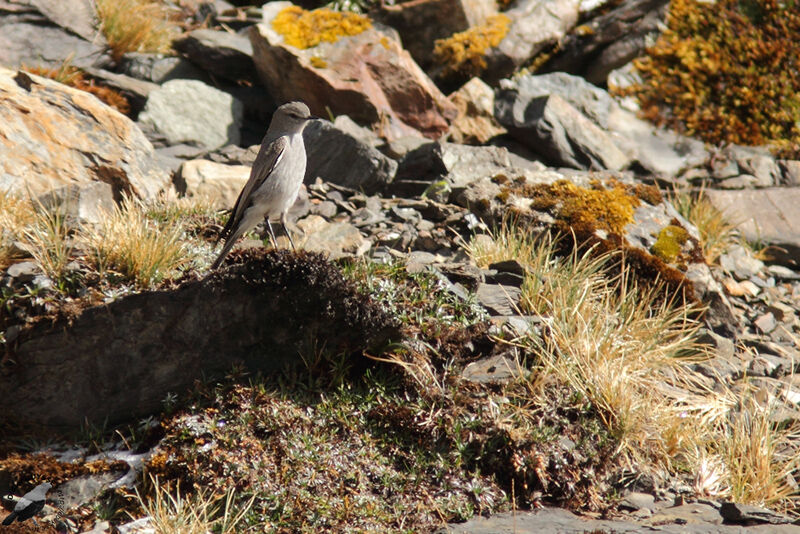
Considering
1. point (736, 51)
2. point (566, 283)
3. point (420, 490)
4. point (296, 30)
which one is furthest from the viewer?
point (736, 51)

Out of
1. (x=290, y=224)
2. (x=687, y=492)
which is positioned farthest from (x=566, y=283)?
(x=290, y=224)

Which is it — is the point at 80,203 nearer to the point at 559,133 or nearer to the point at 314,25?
the point at 314,25

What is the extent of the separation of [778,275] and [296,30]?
6.66 meters

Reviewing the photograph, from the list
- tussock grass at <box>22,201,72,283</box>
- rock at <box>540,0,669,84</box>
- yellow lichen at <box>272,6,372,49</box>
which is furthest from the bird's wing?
rock at <box>540,0,669,84</box>

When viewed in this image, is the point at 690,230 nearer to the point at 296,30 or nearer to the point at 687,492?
the point at 687,492

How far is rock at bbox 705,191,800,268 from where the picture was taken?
9445mm

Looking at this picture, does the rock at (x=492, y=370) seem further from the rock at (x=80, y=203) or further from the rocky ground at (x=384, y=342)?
the rock at (x=80, y=203)

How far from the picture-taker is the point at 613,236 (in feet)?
25.5

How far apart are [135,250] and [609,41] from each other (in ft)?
29.0

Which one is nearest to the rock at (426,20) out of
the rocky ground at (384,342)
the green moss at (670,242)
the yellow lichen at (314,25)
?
the yellow lichen at (314,25)

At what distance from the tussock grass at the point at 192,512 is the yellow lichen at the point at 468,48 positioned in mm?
8107

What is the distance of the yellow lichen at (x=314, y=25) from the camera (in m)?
10.5

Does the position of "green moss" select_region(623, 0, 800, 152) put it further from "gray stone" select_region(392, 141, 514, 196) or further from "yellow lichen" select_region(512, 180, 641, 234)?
"yellow lichen" select_region(512, 180, 641, 234)

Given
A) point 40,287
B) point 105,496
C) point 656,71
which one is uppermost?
point 656,71
